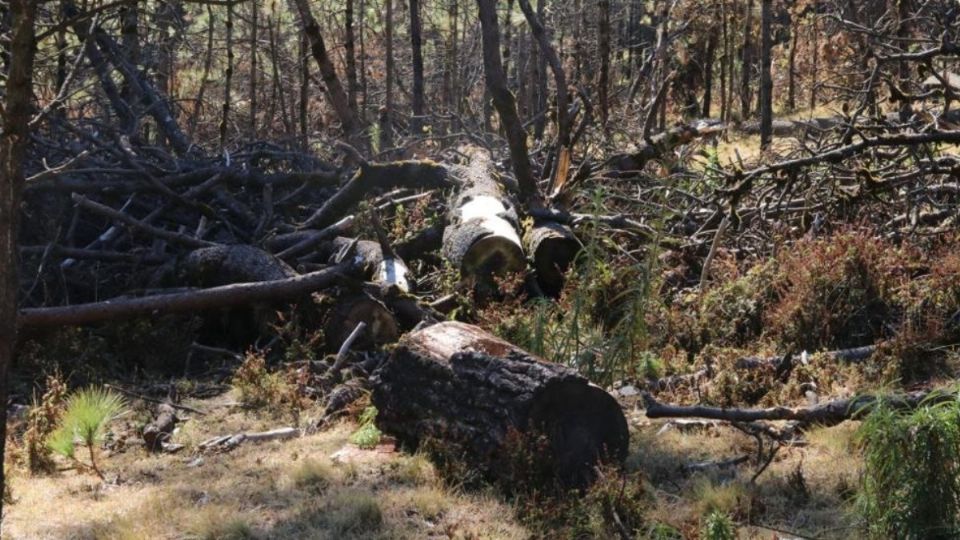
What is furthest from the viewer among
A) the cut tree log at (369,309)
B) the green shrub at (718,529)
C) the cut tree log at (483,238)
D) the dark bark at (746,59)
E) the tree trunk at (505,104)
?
→ the dark bark at (746,59)

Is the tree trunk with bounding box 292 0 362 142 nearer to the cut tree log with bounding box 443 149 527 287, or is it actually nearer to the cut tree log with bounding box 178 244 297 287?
the cut tree log with bounding box 443 149 527 287

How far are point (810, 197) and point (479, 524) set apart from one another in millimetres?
5512

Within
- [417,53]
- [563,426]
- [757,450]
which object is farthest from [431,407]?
[417,53]

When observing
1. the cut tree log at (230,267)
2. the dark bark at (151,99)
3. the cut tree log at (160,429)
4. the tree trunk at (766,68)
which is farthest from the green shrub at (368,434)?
the tree trunk at (766,68)

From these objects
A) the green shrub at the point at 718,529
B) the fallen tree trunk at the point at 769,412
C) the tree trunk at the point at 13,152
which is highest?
the tree trunk at the point at 13,152

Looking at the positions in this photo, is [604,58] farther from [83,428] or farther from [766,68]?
[83,428]

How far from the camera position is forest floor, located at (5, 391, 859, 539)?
18.3 feet

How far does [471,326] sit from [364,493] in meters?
1.43

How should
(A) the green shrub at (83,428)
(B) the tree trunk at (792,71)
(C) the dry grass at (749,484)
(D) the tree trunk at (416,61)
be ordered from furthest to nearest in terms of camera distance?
(B) the tree trunk at (792,71) < (D) the tree trunk at (416,61) < (A) the green shrub at (83,428) < (C) the dry grass at (749,484)

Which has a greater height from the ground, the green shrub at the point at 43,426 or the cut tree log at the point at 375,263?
the cut tree log at the point at 375,263

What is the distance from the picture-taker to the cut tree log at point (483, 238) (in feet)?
32.3

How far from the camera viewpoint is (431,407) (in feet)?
21.0

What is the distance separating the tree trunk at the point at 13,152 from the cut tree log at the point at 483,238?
610 cm

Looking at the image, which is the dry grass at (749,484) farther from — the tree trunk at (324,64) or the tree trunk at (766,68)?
the tree trunk at (766,68)
